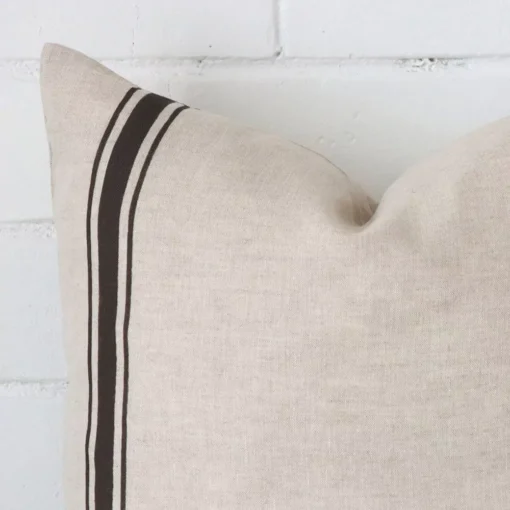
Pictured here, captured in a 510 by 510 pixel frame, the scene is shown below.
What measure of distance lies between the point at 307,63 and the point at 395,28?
70mm

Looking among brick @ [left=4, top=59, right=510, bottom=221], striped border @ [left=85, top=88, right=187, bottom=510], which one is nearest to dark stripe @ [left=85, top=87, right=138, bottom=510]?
striped border @ [left=85, top=88, right=187, bottom=510]

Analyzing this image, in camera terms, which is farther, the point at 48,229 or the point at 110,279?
the point at 48,229

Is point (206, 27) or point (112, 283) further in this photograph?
point (206, 27)

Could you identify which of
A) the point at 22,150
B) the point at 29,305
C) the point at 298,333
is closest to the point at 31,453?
the point at 29,305

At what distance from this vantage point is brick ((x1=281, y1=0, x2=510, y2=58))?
53cm

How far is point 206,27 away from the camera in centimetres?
54

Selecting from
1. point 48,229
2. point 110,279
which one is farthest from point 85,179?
point 48,229

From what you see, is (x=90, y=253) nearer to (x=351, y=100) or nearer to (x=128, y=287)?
(x=128, y=287)

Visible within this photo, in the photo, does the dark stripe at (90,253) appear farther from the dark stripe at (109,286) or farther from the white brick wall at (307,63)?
the white brick wall at (307,63)

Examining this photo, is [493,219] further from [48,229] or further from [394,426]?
[48,229]

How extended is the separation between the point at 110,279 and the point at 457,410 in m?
0.19

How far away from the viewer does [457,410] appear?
0.35m

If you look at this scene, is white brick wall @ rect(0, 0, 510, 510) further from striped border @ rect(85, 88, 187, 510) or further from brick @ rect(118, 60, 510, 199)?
striped border @ rect(85, 88, 187, 510)

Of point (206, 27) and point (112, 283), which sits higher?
point (206, 27)
